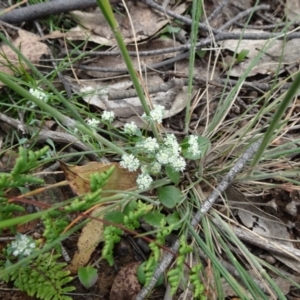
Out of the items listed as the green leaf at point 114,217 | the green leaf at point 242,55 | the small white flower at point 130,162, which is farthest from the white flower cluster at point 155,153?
the green leaf at point 242,55

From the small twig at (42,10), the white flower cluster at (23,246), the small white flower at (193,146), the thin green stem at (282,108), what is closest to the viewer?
the thin green stem at (282,108)

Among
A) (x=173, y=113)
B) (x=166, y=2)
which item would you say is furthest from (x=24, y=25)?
(x=173, y=113)

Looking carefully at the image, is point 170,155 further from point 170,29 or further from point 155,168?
point 170,29

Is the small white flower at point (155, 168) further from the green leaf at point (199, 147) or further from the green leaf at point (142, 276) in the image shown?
the green leaf at point (142, 276)

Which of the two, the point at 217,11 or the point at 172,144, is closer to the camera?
the point at 172,144

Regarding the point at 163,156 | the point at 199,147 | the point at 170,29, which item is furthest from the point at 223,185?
the point at 170,29

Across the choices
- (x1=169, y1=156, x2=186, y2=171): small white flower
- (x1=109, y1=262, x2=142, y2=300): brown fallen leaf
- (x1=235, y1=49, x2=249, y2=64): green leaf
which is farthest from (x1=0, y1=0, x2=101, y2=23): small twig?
(x1=109, y1=262, x2=142, y2=300): brown fallen leaf
